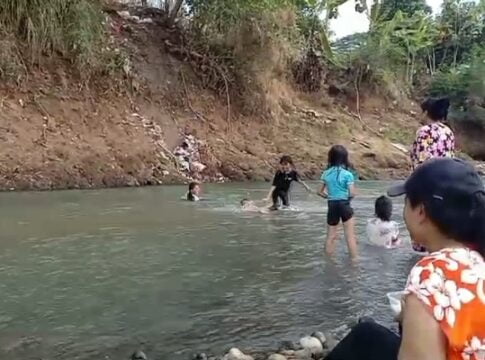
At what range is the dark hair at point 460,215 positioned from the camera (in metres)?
2.02

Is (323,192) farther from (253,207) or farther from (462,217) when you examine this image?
(462,217)

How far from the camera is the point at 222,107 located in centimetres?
2162

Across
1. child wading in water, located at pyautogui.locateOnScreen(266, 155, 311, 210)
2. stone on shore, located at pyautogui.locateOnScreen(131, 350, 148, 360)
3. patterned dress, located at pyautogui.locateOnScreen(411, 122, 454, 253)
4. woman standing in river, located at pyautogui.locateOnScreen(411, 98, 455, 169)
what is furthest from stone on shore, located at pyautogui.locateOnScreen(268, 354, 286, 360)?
child wading in water, located at pyautogui.locateOnScreen(266, 155, 311, 210)

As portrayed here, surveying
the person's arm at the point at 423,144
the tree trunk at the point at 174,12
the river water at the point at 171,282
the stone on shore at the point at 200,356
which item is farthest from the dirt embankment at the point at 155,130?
the stone on shore at the point at 200,356

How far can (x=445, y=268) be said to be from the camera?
6.46 ft

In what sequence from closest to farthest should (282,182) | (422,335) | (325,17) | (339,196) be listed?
(422,335), (339,196), (282,182), (325,17)

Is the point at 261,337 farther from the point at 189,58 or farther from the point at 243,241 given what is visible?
the point at 189,58

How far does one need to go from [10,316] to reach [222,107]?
1666cm

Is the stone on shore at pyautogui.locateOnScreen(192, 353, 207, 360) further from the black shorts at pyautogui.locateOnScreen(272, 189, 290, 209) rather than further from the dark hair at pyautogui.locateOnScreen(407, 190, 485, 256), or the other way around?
the black shorts at pyautogui.locateOnScreen(272, 189, 290, 209)

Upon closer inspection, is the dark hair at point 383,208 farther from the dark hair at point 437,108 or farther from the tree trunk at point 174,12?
the tree trunk at point 174,12

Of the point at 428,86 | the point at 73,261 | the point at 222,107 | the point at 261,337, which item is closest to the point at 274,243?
the point at 73,261

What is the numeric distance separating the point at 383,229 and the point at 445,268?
6.49 m

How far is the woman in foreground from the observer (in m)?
1.89

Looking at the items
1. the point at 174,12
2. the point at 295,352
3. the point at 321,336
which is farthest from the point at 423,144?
the point at 174,12
